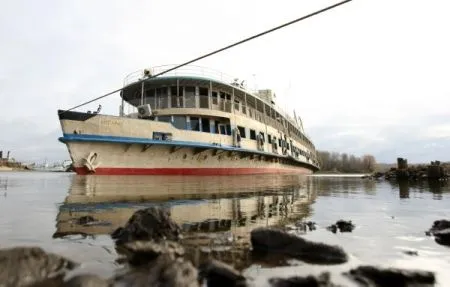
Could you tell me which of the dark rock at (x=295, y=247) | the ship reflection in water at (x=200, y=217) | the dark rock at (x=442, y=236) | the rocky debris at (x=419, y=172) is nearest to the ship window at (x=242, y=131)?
the rocky debris at (x=419, y=172)

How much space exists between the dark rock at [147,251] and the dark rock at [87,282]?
71cm

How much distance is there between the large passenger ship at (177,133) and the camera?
769 inches

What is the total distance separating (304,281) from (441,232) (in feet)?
11.7

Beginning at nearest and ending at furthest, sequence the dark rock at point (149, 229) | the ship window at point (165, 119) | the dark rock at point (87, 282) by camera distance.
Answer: the dark rock at point (87, 282) → the dark rock at point (149, 229) → the ship window at point (165, 119)

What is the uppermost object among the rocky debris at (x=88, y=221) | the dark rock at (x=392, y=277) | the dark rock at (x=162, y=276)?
the rocky debris at (x=88, y=221)

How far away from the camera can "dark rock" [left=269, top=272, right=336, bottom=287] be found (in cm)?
319

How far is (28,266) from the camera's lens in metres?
3.26

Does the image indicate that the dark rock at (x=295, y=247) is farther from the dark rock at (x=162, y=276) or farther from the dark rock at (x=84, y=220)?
the dark rock at (x=84, y=220)

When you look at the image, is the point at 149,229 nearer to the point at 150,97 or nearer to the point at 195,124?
the point at 195,124

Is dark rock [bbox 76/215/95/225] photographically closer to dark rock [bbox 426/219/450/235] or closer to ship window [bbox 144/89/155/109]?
dark rock [bbox 426/219/450/235]

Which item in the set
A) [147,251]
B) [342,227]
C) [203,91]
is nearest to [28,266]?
[147,251]

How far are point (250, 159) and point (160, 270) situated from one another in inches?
1014

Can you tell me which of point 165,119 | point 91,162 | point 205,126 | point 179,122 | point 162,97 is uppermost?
point 162,97

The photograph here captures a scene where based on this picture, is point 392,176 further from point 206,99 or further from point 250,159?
point 206,99
